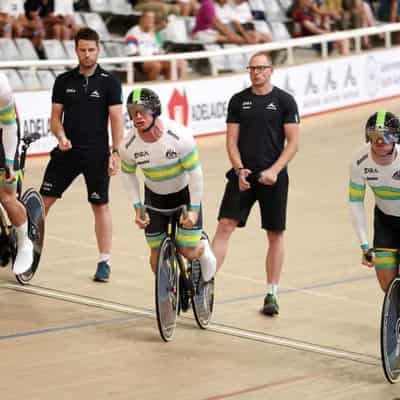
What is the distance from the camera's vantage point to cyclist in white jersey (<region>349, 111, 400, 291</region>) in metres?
7.37

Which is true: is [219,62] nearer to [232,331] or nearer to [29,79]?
[29,79]

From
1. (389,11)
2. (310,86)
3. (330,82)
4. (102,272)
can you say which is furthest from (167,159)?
(389,11)

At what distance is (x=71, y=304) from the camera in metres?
8.95

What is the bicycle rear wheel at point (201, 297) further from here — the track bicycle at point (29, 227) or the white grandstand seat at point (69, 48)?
the white grandstand seat at point (69, 48)

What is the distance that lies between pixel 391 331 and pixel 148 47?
398 inches

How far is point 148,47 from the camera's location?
16.8m

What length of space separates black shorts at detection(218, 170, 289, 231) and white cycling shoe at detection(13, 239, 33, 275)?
4.77ft

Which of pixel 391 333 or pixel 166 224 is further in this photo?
pixel 166 224

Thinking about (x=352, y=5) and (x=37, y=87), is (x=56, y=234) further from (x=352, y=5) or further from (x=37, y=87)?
(x=352, y=5)

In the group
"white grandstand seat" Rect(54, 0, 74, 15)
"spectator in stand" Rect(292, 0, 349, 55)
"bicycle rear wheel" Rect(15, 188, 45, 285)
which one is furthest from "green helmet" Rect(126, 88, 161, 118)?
"spectator in stand" Rect(292, 0, 349, 55)

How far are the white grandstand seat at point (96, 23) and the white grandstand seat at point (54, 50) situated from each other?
4.58ft

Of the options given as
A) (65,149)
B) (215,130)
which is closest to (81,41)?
(65,149)

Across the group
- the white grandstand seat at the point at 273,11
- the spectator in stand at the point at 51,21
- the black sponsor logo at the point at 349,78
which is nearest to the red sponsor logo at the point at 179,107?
the spectator in stand at the point at 51,21

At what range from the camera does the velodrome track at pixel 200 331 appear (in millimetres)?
7082
